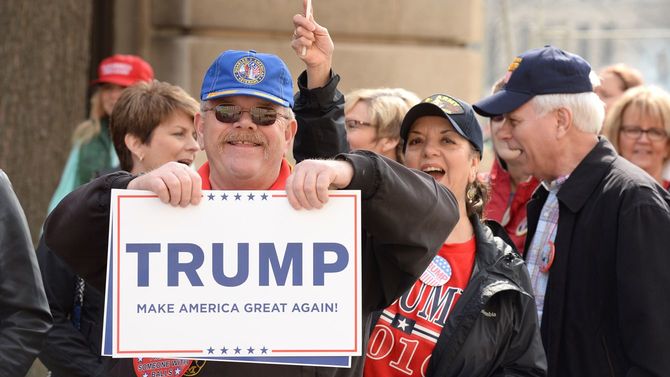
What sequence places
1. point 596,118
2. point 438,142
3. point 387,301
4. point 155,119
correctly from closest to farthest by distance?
point 387,301
point 438,142
point 596,118
point 155,119

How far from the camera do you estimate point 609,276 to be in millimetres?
4039

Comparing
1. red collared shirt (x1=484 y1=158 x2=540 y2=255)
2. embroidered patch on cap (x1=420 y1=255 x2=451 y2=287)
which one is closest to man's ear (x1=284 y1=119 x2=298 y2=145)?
embroidered patch on cap (x1=420 y1=255 x2=451 y2=287)

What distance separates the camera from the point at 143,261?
9.66ft

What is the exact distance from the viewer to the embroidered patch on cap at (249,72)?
10.3 ft

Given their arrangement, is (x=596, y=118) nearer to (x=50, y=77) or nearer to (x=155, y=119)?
(x=155, y=119)

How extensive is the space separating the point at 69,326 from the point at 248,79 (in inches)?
60.6

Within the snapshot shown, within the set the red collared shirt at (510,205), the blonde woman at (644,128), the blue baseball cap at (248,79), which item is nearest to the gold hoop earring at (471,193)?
the red collared shirt at (510,205)

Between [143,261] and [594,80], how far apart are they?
2482 mm

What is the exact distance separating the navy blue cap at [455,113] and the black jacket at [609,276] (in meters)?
0.38

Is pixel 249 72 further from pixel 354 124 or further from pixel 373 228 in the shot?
pixel 354 124

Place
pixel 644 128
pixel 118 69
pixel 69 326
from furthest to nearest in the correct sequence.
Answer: pixel 118 69 < pixel 644 128 < pixel 69 326

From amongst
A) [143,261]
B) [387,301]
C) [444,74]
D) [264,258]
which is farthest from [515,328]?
[444,74]

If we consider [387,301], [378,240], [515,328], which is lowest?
[515,328]

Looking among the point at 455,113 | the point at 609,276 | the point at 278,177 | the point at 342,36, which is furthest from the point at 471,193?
the point at 342,36
